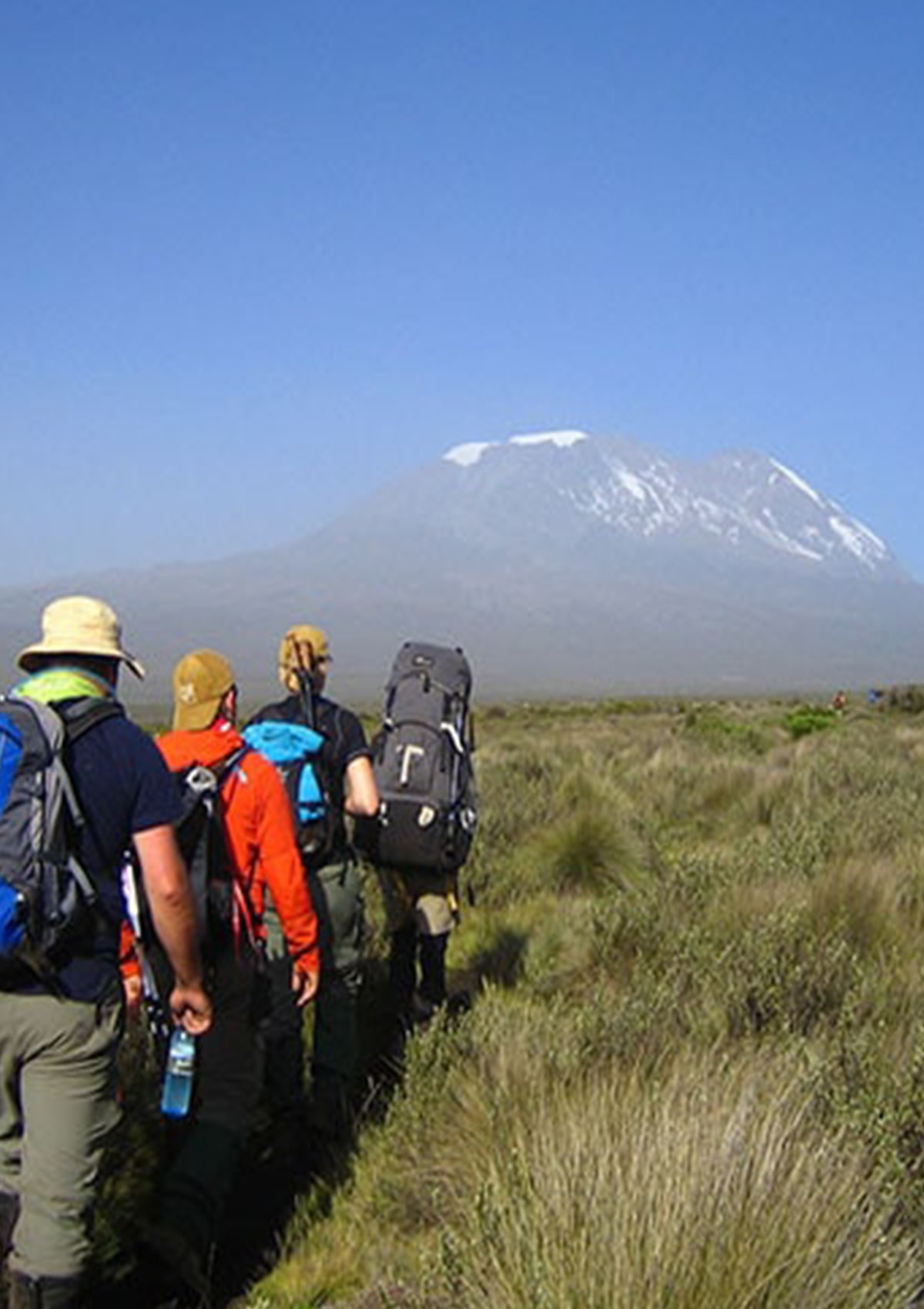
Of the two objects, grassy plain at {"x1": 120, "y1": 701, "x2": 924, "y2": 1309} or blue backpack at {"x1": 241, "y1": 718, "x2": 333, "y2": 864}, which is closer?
grassy plain at {"x1": 120, "y1": 701, "x2": 924, "y2": 1309}

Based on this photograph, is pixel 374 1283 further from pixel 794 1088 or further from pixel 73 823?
pixel 73 823

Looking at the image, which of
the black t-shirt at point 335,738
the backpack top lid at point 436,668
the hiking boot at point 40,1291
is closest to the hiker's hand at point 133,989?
the hiking boot at point 40,1291

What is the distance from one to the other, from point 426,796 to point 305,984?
1273 mm

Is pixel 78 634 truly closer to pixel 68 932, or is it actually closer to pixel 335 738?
pixel 68 932

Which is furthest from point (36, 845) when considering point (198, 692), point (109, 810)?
point (198, 692)

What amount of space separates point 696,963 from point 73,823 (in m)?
2.98

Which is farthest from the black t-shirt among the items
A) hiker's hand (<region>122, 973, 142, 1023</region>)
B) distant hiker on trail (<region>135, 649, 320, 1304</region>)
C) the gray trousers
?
the gray trousers

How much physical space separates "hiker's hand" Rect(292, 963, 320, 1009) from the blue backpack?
22.4 inches

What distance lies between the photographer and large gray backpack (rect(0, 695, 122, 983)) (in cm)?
285

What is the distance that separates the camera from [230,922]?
376 centimetres

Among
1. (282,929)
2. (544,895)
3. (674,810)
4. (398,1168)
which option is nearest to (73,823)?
(282,929)

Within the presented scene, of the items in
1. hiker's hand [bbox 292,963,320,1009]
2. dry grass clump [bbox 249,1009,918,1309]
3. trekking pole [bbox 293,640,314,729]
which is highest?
trekking pole [bbox 293,640,314,729]

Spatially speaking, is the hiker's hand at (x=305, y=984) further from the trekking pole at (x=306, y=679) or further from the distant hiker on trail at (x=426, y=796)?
the distant hiker on trail at (x=426, y=796)

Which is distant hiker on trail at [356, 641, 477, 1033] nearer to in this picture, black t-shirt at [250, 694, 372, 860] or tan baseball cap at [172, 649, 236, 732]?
black t-shirt at [250, 694, 372, 860]
